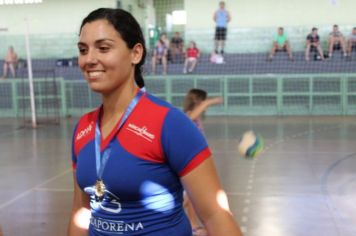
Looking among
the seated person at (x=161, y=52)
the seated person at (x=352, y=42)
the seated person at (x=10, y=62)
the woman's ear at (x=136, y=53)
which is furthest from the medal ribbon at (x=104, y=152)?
the seated person at (x=10, y=62)

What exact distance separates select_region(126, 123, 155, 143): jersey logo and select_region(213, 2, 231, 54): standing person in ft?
53.3

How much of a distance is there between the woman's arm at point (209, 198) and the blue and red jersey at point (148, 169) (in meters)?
0.03

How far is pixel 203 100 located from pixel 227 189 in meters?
1.96

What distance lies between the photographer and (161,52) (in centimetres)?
1712

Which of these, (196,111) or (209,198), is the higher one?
(209,198)

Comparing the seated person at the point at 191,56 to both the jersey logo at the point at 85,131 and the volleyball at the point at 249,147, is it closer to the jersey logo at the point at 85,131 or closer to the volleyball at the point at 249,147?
the volleyball at the point at 249,147

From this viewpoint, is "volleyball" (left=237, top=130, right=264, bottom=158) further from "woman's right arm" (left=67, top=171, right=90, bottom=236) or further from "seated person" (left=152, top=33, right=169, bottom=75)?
"seated person" (left=152, top=33, right=169, bottom=75)

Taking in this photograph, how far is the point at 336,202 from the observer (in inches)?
235

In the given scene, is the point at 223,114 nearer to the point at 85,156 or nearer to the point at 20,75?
the point at 20,75

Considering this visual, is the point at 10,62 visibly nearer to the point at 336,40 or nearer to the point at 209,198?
the point at 336,40

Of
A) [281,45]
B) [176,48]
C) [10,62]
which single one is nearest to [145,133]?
[176,48]

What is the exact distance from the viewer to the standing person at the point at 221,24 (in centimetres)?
1726

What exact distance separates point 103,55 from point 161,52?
1580cm

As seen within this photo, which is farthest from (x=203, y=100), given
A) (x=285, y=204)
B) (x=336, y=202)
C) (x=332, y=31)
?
(x=332, y=31)
